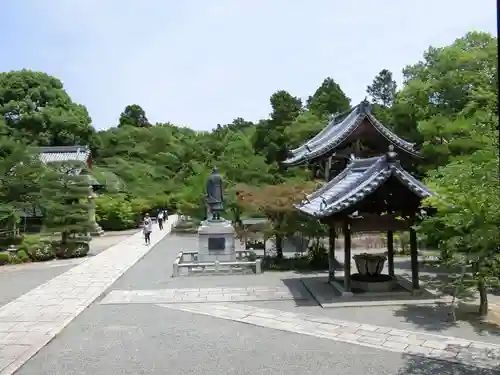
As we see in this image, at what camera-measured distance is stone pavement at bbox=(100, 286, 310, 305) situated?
13891 millimetres

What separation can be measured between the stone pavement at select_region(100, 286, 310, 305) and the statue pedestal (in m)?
5.80

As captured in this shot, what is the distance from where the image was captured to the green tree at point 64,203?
80.7 feet

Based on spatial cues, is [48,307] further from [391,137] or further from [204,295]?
[391,137]

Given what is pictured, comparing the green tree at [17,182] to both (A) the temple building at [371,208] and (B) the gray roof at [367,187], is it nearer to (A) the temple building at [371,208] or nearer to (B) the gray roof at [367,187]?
(A) the temple building at [371,208]

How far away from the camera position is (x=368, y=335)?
9.85 metres

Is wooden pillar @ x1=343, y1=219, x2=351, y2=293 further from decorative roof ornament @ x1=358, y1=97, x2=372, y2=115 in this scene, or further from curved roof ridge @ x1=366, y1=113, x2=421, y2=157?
decorative roof ornament @ x1=358, y1=97, x2=372, y2=115

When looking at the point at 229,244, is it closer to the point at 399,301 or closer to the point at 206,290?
the point at 206,290

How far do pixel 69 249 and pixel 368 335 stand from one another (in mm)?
19523

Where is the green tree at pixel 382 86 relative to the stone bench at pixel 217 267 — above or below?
above

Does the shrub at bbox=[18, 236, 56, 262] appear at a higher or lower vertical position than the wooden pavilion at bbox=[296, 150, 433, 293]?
lower

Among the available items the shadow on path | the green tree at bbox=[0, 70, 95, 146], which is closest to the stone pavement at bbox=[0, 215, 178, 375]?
the shadow on path

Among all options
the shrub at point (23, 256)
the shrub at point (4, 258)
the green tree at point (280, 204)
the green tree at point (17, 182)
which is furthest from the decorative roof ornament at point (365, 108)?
the shrub at point (4, 258)

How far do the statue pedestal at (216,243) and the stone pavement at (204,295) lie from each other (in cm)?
580

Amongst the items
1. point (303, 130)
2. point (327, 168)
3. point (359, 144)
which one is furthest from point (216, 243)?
point (303, 130)
